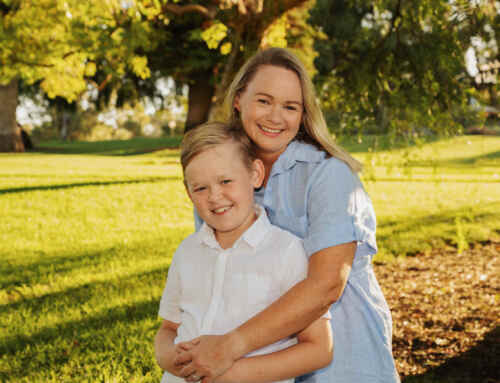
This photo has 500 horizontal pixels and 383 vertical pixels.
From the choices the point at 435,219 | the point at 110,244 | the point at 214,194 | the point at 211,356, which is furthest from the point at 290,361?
the point at 435,219

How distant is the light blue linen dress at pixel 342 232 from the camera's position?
1.73m

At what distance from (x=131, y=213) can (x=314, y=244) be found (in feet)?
27.3

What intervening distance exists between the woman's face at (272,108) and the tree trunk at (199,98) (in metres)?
21.1

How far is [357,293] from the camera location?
1864mm

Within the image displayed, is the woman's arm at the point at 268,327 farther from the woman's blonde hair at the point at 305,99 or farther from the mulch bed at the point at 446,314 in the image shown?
the mulch bed at the point at 446,314

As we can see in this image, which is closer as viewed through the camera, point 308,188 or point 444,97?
point 308,188

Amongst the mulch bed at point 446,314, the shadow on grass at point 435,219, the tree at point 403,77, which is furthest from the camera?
the shadow on grass at point 435,219

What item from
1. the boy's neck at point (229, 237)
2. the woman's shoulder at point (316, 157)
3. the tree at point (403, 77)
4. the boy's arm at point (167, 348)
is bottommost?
the boy's arm at point (167, 348)

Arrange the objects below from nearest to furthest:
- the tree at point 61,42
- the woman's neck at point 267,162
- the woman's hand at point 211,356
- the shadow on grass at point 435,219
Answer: the woman's hand at point 211,356 < the woman's neck at point 267,162 < the tree at point 61,42 < the shadow on grass at point 435,219

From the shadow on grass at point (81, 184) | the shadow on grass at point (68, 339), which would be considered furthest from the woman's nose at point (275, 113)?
the shadow on grass at point (81, 184)

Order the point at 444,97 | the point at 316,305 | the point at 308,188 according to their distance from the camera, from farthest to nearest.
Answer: the point at 444,97 < the point at 308,188 < the point at 316,305

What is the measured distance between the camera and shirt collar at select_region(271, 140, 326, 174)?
1.91 m

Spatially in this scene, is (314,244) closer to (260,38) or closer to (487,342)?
(487,342)

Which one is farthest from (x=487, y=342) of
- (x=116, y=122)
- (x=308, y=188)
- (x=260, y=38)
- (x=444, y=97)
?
(x=116, y=122)
